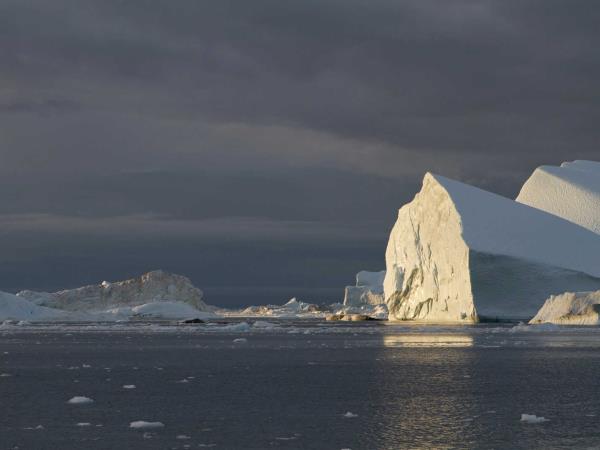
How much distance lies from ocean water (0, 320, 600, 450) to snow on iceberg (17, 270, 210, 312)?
7845 centimetres

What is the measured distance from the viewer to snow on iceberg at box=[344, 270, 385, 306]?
407 feet

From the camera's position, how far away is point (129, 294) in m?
114

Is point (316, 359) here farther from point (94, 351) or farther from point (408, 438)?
point (408, 438)

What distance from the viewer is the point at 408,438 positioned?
516 inches

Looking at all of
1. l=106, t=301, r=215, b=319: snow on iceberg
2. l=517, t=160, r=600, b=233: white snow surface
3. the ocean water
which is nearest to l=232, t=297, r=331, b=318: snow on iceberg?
l=106, t=301, r=215, b=319: snow on iceberg

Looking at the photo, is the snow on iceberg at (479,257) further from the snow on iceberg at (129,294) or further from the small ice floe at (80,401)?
the small ice floe at (80,401)

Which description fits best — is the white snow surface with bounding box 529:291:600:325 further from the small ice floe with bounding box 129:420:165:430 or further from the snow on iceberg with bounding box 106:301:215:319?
the snow on iceberg with bounding box 106:301:215:319

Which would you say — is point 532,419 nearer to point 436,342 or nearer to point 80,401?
point 80,401

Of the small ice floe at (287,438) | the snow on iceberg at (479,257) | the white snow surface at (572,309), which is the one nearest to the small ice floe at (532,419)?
the small ice floe at (287,438)

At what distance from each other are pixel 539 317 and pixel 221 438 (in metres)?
43.2

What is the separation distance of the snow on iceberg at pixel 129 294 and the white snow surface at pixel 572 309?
212 ft

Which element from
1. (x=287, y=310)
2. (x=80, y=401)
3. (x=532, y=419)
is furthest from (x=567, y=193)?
(x=532, y=419)

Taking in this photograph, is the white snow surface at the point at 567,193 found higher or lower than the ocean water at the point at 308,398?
higher

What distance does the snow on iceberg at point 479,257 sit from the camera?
58031 mm
